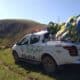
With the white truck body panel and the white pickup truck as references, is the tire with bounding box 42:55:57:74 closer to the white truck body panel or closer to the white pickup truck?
the white pickup truck

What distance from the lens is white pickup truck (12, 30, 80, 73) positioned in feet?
37.8

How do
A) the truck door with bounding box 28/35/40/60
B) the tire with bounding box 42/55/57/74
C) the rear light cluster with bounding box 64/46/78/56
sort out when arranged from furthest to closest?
the truck door with bounding box 28/35/40/60, the tire with bounding box 42/55/57/74, the rear light cluster with bounding box 64/46/78/56

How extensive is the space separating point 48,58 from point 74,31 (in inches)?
69.9

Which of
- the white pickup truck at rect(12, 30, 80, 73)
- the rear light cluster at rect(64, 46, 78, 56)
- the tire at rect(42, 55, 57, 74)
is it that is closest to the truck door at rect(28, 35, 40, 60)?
the white pickup truck at rect(12, 30, 80, 73)

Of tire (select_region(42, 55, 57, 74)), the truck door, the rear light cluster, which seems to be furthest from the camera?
the truck door

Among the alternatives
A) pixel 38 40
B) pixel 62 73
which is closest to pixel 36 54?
pixel 38 40

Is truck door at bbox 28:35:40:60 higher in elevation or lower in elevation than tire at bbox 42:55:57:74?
higher

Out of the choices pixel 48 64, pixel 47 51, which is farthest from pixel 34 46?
pixel 48 64

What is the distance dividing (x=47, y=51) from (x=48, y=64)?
62cm

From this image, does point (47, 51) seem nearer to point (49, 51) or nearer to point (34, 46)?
point (49, 51)

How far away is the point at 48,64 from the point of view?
12.6 metres

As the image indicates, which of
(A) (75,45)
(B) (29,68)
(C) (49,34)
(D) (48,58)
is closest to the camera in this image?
(A) (75,45)

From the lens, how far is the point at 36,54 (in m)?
13.4

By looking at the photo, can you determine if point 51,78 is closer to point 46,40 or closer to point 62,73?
point 62,73
